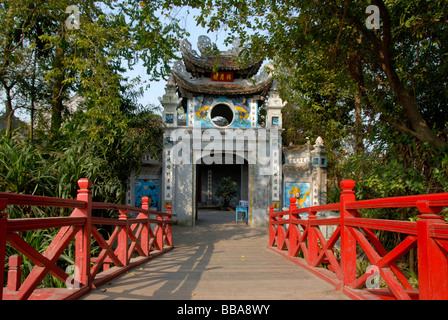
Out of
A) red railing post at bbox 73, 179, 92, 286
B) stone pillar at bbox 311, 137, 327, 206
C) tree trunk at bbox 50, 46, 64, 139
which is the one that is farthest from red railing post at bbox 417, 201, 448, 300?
stone pillar at bbox 311, 137, 327, 206

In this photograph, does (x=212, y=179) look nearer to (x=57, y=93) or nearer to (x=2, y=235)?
(x=57, y=93)

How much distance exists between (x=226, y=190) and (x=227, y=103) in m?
8.37

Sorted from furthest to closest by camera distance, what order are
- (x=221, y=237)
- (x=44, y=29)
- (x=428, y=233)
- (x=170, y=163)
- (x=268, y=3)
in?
(x=170, y=163) < (x=221, y=237) < (x=44, y=29) < (x=268, y=3) < (x=428, y=233)

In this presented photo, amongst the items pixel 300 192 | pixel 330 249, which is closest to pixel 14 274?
pixel 330 249

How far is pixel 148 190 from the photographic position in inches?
458

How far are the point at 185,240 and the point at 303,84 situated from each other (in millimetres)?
5577

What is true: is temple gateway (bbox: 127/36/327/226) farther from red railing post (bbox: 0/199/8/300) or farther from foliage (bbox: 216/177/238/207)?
red railing post (bbox: 0/199/8/300)

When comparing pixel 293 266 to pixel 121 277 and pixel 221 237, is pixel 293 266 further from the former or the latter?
pixel 221 237

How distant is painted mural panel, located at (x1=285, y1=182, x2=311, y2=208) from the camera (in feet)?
40.2

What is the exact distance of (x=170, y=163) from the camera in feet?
38.9

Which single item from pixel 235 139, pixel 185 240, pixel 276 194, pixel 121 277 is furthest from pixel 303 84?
pixel 121 277

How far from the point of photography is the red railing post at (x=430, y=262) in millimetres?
1973

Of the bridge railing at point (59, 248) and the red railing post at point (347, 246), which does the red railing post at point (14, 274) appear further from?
the red railing post at point (347, 246)

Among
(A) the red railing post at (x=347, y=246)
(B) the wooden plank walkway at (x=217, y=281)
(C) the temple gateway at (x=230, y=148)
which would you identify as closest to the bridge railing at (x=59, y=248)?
(B) the wooden plank walkway at (x=217, y=281)
